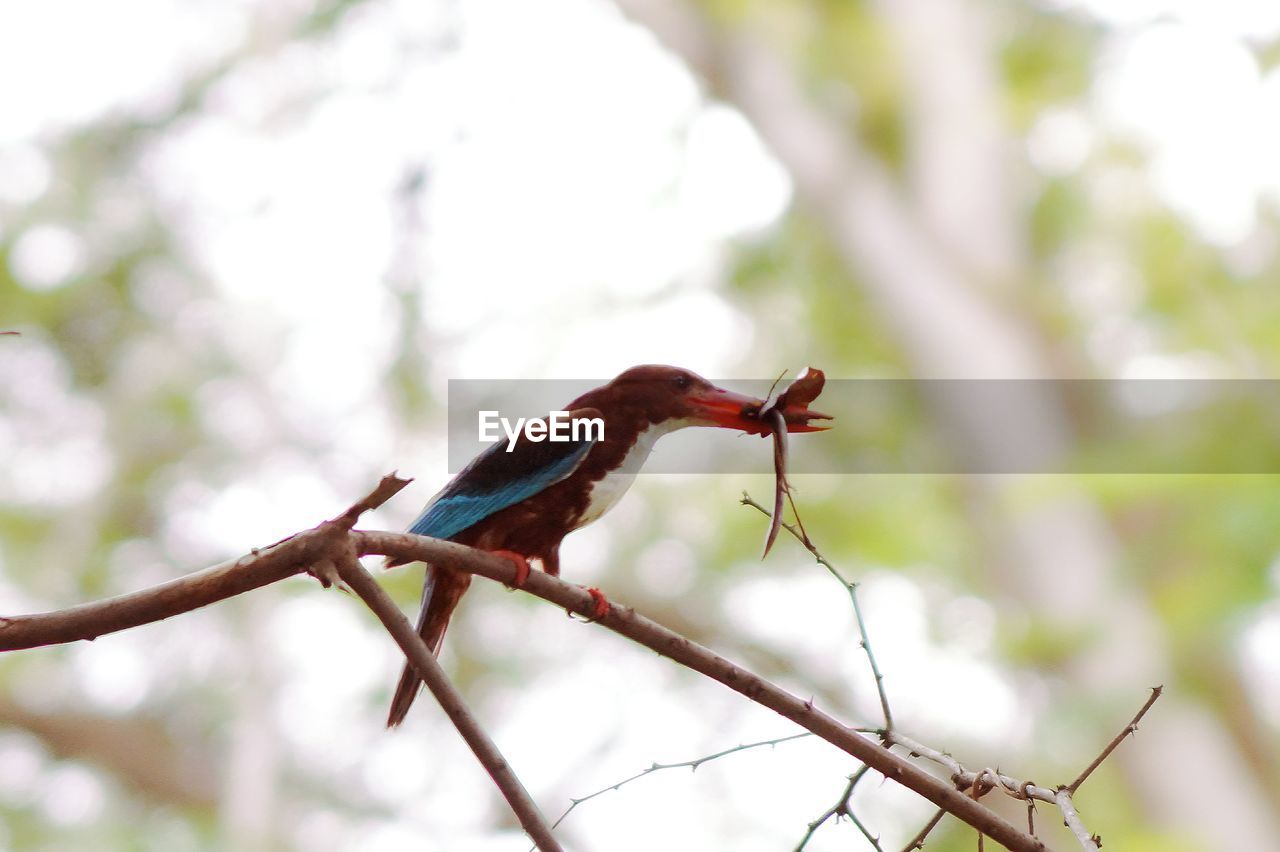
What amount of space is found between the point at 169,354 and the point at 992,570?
4246mm

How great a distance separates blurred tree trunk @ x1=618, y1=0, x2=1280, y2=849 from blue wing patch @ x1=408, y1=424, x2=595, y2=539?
3.18 m

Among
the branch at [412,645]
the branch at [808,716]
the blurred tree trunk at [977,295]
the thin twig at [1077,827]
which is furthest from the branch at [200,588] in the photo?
the blurred tree trunk at [977,295]

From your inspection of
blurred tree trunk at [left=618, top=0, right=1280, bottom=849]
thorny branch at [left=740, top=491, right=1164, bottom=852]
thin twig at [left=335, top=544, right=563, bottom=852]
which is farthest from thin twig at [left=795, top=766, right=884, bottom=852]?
blurred tree trunk at [left=618, top=0, right=1280, bottom=849]

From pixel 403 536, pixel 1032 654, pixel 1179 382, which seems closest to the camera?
pixel 403 536

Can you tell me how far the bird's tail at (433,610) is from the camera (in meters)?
1.70

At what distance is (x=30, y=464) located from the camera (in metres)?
6.99

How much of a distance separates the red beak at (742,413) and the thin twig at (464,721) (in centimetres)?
40

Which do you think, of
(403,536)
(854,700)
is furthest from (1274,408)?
(403,536)

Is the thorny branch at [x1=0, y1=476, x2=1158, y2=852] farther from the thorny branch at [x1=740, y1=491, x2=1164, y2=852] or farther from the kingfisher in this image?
the kingfisher

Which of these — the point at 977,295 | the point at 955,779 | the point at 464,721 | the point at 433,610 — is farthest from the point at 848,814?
the point at 977,295

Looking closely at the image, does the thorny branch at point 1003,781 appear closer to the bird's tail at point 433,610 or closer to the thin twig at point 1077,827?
the thin twig at point 1077,827

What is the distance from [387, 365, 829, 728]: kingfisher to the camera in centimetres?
148

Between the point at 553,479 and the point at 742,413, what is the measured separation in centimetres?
33

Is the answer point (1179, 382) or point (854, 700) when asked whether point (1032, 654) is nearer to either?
point (854, 700)
